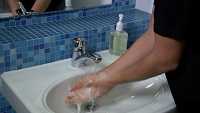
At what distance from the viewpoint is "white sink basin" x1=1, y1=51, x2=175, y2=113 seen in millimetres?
791

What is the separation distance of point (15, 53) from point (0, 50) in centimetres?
5

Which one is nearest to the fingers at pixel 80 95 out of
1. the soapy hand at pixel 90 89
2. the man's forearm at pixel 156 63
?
the soapy hand at pixel 90 89

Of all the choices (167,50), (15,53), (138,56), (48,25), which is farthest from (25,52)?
(167,50)

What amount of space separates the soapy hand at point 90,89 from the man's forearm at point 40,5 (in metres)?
0.32

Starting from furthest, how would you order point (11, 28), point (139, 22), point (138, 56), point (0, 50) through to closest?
1. point (139, 22)
2. point (11, 28)
3. point (0, 50)
4. point (138, 56)

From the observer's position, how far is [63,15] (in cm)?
108

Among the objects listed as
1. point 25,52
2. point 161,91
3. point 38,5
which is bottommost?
point 161,91

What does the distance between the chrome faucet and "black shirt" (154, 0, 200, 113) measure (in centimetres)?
32

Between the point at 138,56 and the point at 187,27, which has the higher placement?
the point at 187,27

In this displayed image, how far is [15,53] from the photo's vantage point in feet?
2.94

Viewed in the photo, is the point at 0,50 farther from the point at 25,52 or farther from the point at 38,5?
the point at 38,5

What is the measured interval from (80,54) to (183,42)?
0.44 meters

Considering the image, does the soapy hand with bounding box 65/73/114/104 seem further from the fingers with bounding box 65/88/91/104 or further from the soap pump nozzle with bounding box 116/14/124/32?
the soap pump nozzle with bounding box 116/14/124/32

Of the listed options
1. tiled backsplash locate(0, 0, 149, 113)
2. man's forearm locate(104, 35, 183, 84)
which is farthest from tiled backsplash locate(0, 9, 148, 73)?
man's forearm locate(104, 35, 183, 84)
